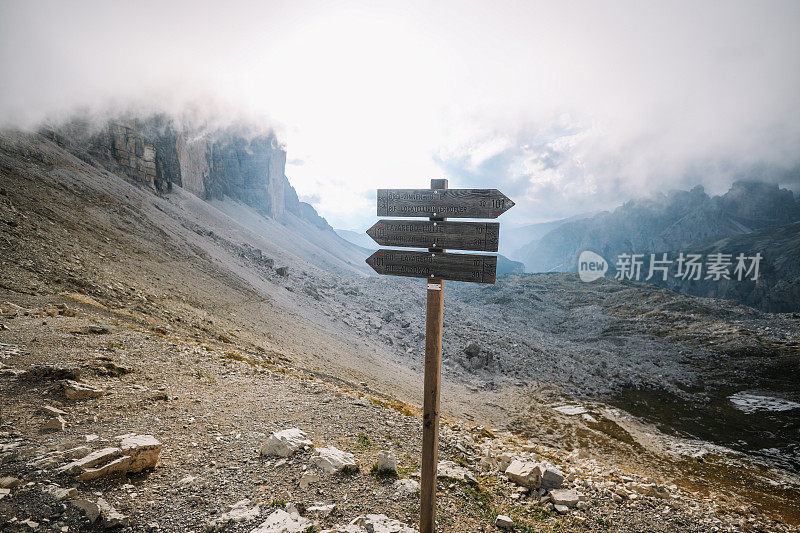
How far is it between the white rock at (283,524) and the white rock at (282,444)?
4.28 feet

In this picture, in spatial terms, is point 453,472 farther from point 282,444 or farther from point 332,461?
point 282,444

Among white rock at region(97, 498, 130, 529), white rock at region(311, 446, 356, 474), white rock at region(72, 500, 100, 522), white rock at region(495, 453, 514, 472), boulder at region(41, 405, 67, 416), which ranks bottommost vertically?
white rock at region(495, 453, 514, 472)

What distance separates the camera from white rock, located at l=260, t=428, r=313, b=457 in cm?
566

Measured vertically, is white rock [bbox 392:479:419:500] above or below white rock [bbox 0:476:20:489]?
below

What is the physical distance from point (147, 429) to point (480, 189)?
7.06 m

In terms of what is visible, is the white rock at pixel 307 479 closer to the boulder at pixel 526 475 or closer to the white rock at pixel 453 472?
the white rock at pixel 453 472

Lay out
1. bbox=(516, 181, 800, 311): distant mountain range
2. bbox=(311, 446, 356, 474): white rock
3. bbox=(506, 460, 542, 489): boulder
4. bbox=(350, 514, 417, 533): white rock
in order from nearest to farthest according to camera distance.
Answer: bbox=(350, 514, 417, 533): white rock
bbox=(311, 446, 356, 474): white rock
bbox=(506, 460, 542, 489): boulder
bbox=(516, 181, 800, 311): distant mountain range

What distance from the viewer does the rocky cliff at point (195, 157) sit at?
39.3 metres

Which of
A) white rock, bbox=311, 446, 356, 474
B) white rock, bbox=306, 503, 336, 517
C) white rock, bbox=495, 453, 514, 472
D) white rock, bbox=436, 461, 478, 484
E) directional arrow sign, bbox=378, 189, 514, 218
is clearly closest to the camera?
directional arrow sign, bbox=378, 189, 514, 218

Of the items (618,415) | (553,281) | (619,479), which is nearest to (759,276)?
(553,281)

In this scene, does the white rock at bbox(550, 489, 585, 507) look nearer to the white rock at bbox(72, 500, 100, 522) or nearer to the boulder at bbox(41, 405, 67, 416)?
the white rock at bbox(72, 500, 100, 522)

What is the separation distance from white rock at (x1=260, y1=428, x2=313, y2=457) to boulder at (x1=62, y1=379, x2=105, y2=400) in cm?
373

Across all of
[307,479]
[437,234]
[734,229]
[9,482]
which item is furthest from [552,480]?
[734,229]

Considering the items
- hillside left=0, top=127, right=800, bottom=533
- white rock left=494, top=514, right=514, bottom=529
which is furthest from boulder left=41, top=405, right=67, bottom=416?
white rock left=494, top=514, right=514, bottom=529
